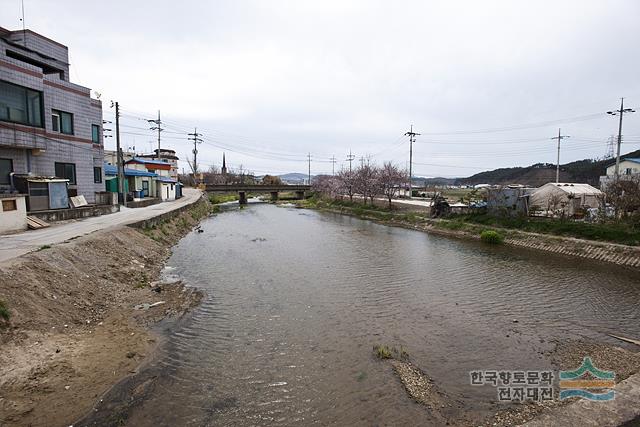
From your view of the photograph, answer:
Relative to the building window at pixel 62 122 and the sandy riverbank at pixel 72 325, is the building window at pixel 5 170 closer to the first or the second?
the building window at pixel 62 122

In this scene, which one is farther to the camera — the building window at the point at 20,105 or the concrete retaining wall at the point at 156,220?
the concrete retaining wall at the point at 156,220

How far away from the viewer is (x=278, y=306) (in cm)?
1242

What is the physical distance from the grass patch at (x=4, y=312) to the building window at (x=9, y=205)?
10.7 m

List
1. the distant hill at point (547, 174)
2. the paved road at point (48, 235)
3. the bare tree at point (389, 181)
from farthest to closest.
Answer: the distant hill at point (547, 174) < the bare tree at point (389, 181) < the paved road at point (48, 235)

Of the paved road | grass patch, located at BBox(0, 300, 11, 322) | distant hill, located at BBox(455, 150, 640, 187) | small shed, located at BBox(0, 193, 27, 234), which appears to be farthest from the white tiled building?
distant hill, located at BBox(455, 150, 640, 187)

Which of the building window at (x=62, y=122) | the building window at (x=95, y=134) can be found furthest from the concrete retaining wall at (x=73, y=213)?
the building window at (x=95, y=134)

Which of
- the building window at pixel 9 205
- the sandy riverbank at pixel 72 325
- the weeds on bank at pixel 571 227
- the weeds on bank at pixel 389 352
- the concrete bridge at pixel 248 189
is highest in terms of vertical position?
the concrete bridge at pixel 248 189

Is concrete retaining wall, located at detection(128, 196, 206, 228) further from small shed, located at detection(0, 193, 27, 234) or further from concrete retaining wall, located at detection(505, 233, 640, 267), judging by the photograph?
concrete retaining wall, located at detection(505, 233, 640, 267)

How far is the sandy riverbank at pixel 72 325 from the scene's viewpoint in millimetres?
6449

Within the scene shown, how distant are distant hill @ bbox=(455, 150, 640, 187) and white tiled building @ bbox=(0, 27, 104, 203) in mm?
67290

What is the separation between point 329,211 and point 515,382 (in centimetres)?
4744

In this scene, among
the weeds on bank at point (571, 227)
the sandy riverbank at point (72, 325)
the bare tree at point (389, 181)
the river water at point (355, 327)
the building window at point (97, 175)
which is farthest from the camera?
the bare tree at point (389, 181)

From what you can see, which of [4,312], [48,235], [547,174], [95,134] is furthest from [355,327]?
[547,174]

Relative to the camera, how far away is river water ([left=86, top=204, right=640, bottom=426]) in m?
6.93
